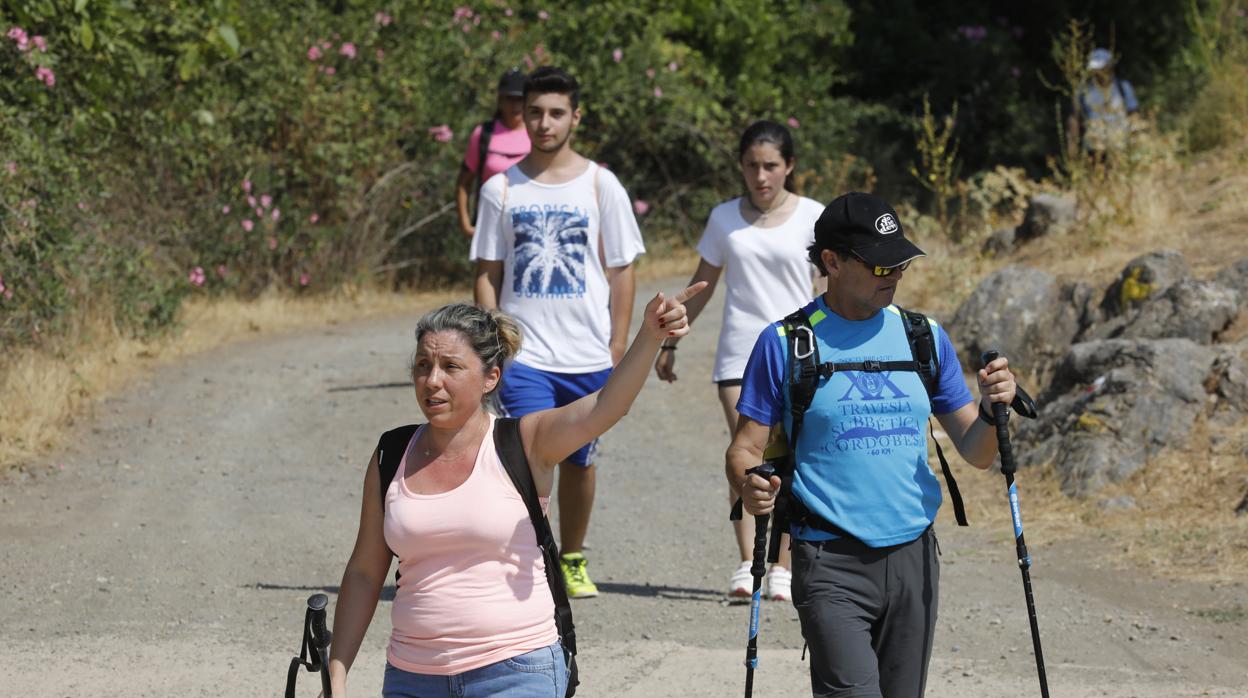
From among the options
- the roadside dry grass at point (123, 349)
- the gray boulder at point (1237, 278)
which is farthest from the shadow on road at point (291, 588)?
the gray boulder at point (1237, 278)

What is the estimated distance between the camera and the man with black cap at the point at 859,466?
151 inches

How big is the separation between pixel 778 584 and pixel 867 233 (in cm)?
285

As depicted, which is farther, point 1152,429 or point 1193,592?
point 1152,429

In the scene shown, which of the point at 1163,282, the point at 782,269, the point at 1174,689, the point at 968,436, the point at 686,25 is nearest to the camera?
the point at 968,436

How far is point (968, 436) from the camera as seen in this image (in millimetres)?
4074

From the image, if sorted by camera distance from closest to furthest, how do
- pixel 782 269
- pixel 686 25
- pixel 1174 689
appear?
pixel 1174 689, pixel 782 269, pixel 686 25

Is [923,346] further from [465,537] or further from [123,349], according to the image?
[123,349]

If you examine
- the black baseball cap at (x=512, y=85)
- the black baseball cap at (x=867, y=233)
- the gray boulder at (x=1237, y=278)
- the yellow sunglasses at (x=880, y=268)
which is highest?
the black baseball cap at (x=512, y=85)

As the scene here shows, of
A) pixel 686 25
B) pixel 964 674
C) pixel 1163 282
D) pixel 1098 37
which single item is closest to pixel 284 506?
pixel 964 674

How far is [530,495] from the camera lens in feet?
11.9

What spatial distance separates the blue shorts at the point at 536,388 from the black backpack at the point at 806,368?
2191mm

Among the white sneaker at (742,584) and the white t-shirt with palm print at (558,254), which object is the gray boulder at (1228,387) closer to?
the white sneaker at (742,584)

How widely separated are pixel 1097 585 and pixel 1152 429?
5.27 feet

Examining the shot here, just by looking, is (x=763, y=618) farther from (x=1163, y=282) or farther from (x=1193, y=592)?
(x=1163, y=282)
